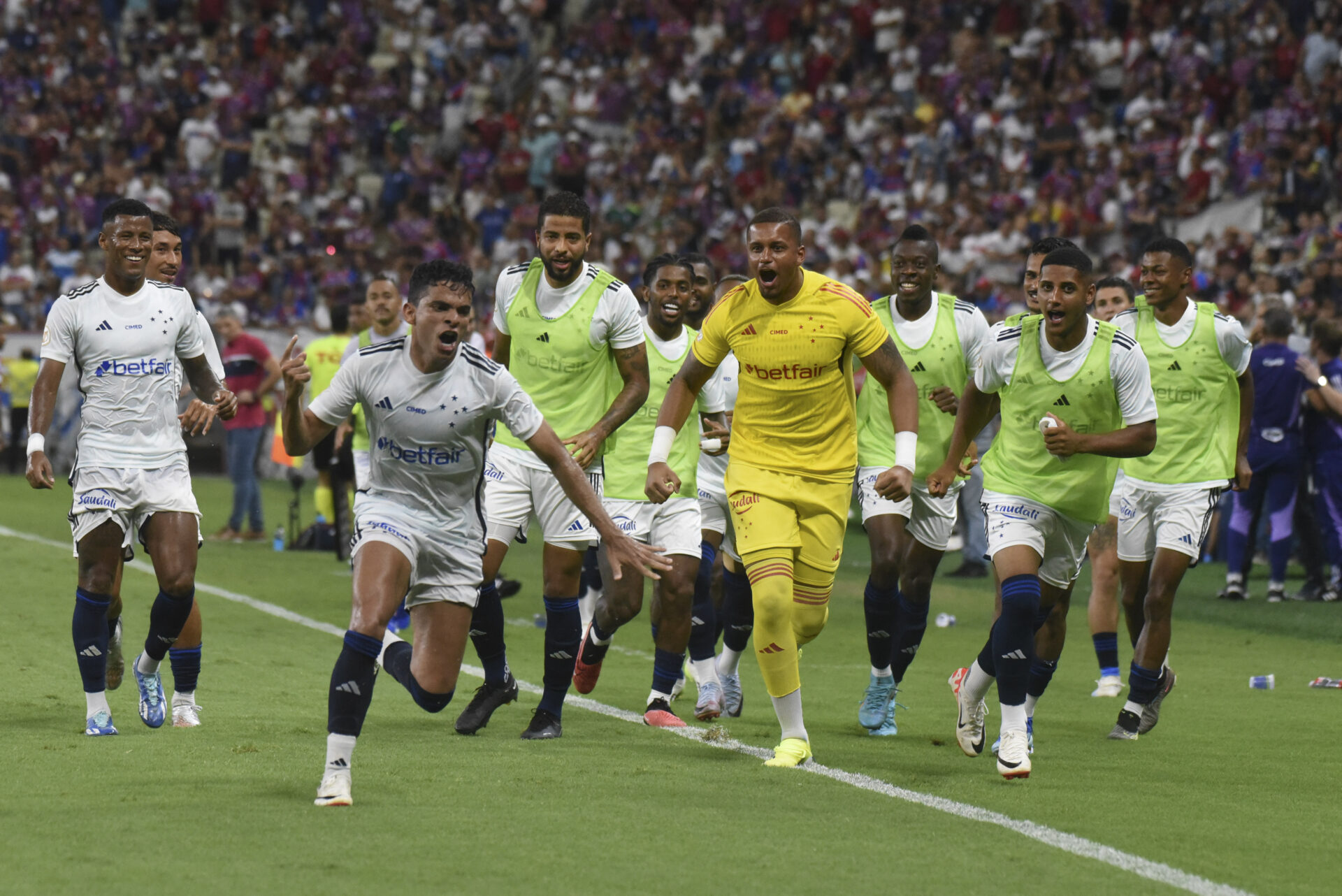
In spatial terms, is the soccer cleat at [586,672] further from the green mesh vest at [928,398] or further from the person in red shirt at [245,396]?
the person in red shirt at [245,396]

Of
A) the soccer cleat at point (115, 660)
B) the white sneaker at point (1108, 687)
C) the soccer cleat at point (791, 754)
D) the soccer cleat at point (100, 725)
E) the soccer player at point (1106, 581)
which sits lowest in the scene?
the soccer cleat at point (100, 725)

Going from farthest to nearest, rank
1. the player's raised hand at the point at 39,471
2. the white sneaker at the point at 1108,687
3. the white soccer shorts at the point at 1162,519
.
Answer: the white sneaker at the point at 1108,687 < the white soccer shorts at the point at 1162,519 < the player's raised hand at the point at 39,471

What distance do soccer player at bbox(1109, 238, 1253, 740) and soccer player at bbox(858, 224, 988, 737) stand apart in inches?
38.1

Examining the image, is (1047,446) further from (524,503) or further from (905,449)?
(524,503)

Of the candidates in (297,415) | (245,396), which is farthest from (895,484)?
(245,396)

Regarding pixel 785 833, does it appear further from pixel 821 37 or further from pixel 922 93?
pixel 821 37

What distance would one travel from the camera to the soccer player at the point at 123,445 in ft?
26.9

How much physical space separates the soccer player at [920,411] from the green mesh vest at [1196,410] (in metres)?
1.05

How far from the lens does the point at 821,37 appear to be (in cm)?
3102

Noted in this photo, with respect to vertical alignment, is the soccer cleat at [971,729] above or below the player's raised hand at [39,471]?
below

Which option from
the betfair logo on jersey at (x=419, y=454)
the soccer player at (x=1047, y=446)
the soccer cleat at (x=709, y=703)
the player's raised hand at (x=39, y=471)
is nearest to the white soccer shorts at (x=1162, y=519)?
the soccer player at (x=1047, y=446)

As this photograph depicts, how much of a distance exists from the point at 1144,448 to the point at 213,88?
96.6 feet

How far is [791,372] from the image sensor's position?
7973mm

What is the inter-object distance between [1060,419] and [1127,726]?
189 cm
